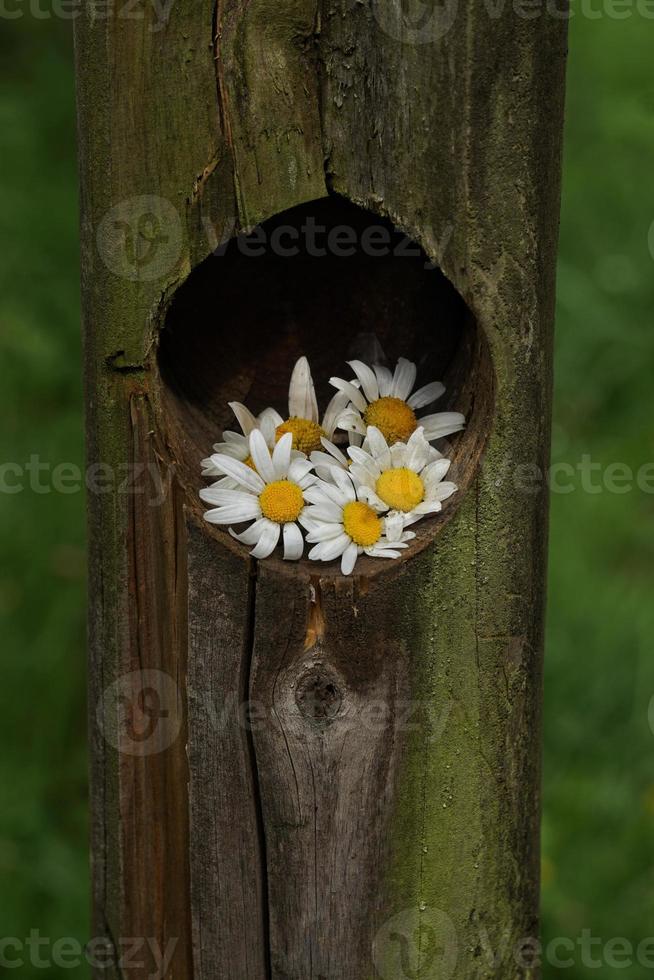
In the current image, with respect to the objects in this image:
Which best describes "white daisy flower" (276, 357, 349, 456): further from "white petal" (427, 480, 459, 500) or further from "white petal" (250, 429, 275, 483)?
"white petal" (427, 480, 459, 500)

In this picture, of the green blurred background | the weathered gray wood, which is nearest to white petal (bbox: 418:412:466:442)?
the weathered gray wood

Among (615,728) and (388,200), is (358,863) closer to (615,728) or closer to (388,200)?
(388,200)

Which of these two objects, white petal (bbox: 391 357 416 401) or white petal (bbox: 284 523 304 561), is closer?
white petal (bbox: 284 523 304 561)

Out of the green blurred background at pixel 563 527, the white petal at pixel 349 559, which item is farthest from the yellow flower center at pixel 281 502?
the green blurred background at pixel 563 527

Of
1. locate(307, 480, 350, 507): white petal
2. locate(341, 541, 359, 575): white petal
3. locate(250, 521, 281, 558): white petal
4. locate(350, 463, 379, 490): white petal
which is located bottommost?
locate(341, 541, 359, 575): white petal

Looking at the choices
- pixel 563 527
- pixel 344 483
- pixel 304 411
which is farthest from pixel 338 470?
pixel 563 527

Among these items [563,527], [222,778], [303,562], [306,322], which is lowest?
[222,778]

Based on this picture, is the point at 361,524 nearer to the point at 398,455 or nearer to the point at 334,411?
the point at 398,455
